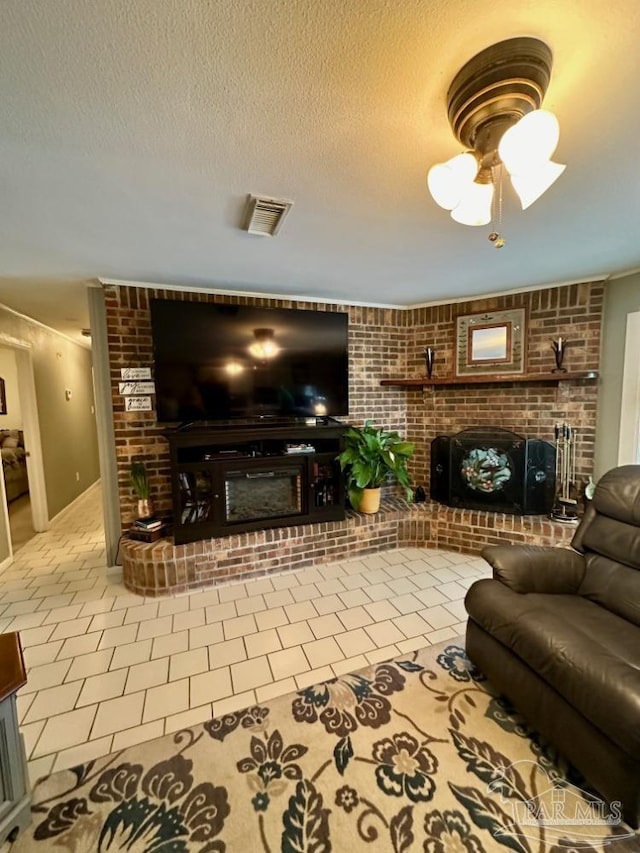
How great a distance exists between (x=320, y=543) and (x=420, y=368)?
208 cm

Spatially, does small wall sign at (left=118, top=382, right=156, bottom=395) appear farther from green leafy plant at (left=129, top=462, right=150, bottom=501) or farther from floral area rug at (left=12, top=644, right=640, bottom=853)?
floral area rug at (left=12, top=644, right=640, bottom=853)

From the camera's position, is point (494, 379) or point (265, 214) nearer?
point (265, 214)

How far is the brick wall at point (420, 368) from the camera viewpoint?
2.82 m

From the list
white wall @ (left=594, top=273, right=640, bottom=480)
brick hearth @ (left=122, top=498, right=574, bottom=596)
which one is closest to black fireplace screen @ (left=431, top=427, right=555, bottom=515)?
brick hearth @ (left=122, top=498, right=574, bottom=596)

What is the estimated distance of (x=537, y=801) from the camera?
4.01 ft

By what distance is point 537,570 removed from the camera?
177cm

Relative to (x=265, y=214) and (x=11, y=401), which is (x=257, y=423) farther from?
(x=11, y=401)

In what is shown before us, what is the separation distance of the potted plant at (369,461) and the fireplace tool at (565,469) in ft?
4.19

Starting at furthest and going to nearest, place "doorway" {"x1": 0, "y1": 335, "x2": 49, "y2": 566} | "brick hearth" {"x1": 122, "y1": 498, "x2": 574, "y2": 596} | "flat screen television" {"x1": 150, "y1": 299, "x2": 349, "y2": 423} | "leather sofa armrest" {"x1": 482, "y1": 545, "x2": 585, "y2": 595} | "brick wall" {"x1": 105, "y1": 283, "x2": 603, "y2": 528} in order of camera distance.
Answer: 1. "doorway" {"x1": 0, "y1": 335, "x2": 49, "y2": 566}
2. "brick wall" {"x1": 105, "y1": 283, "x2": 603, "y2": 528}
3. "flat screen television" {"x1": 150, "y1": 299, "x2": 349, "y2": 423}
4. "brick hearth" {"x1": 122, "y1": 498, "x2": 574, "y2": 596}
5. "leather sofa armrest" {"x1": 482, "y1": 545, "x2": 585, "y2": 595}

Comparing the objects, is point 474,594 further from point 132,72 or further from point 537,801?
point 132,72

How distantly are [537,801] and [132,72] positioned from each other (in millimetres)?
2656

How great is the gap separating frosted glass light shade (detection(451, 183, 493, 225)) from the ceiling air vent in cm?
84

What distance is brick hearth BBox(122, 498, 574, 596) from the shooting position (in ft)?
8.48

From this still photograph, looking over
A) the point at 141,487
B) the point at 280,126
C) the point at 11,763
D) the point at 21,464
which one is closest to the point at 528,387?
the point at 280,126
